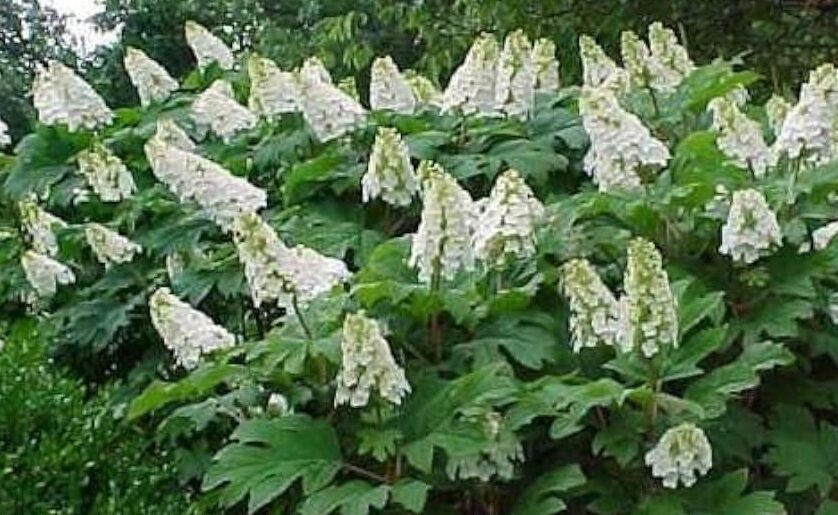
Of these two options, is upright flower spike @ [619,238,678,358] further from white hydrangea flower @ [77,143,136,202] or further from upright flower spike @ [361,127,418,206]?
white hydrangea flower @ [77,143,136,202]

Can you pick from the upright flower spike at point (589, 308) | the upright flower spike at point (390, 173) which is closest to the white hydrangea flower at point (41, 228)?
the upright flower spike at point (390, 173)

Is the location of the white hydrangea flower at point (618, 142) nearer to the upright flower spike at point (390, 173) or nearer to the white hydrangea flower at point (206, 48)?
the upright flower spike at point (390, 173)

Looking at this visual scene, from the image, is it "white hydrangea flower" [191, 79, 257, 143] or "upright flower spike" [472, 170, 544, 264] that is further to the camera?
"white hydrangea flower" [191, 79, 257, 143]

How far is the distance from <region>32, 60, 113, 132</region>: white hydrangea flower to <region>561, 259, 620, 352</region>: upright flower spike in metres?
1.92

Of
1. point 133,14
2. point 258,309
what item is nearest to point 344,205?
point 258,309

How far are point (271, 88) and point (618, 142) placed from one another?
1.03 meters

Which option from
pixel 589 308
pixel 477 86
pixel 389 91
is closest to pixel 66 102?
pixel 389 91

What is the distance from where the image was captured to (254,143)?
371 centimetres

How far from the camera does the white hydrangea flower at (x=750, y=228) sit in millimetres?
2566

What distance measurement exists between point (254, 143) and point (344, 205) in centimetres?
53

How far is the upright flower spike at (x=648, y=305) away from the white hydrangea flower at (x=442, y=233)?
0.34 metres

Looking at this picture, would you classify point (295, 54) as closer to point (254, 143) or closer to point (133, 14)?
point (133, 14)

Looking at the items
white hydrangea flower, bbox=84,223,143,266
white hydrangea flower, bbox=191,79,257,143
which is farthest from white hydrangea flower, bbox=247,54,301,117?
white hydrangea flower, bbox=84,223,143,266

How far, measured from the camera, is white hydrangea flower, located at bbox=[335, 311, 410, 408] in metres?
2.34
